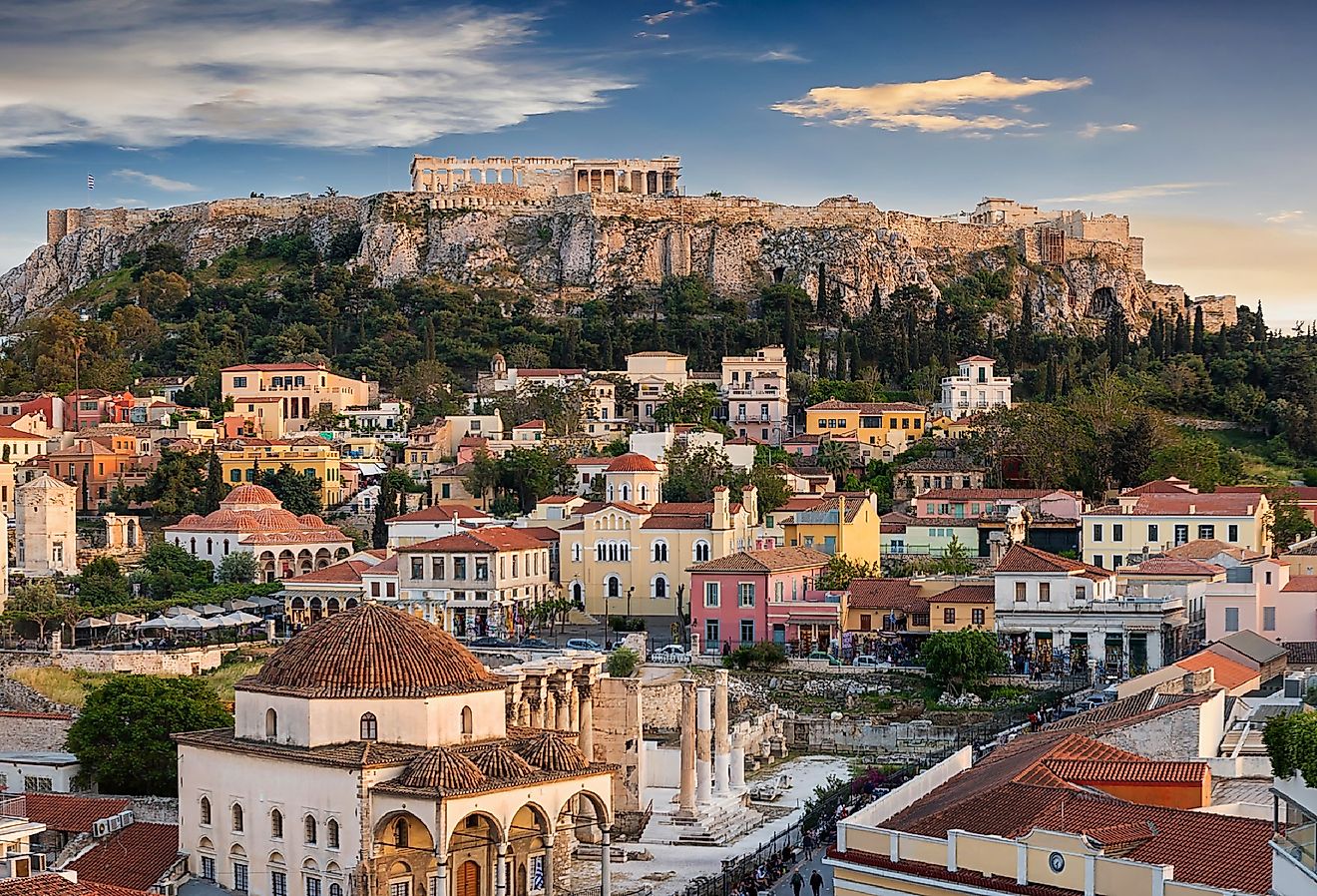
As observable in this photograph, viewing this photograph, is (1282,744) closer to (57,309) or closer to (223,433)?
(223,433)

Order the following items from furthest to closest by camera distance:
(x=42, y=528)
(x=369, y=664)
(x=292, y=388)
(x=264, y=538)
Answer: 1. (x=292, y=388)
2. (x=264, y=538)
3. (x=42, y=528)
4. (x=369, y=664)

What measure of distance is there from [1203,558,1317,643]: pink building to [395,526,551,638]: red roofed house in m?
22.8

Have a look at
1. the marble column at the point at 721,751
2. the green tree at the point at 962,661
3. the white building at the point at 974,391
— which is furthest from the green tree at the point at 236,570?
the white building at the point at 974,391

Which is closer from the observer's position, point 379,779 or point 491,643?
point 379,779

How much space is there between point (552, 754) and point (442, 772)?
2590 mm

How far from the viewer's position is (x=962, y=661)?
51.8 m

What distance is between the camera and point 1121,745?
102 feet

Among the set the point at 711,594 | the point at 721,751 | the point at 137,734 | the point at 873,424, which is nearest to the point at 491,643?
the point at 711,594

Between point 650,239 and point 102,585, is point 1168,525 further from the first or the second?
point 650,239

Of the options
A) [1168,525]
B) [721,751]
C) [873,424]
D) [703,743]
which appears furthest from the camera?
[873,424]

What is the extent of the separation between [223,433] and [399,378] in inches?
520

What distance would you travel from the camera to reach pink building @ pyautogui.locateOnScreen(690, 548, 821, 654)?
59344 millimetres

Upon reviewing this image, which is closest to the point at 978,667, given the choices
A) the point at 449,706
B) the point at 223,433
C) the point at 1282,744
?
the point at 449,706

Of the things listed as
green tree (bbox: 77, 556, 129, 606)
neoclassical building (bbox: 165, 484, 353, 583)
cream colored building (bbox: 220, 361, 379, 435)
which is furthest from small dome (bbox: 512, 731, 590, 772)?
cream colored building (bbox: 220, 361, 379, 435)
